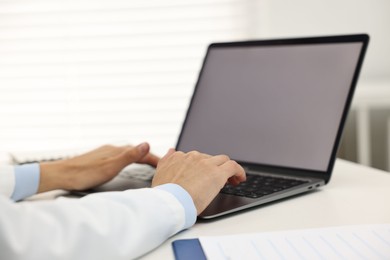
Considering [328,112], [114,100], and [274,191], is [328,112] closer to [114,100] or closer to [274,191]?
[274,191]

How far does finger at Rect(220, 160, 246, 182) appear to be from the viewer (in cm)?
76

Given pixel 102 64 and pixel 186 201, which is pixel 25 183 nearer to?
pixel 186 201

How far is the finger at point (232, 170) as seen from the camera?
30.0 inches

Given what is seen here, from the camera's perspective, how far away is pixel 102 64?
2.15 metres

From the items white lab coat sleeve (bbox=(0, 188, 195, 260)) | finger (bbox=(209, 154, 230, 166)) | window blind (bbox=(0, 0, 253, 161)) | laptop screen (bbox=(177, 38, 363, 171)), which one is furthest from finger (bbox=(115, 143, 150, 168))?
window blind (bbox=(0, 0, 253, 161))

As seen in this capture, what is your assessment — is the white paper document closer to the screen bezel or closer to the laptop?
the laptop

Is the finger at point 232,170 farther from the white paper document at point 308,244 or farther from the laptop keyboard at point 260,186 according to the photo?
the white paper document at point 308,244

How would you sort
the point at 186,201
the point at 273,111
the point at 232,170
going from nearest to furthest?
the point at 186,201
the point at 232,170
the point at 273,111

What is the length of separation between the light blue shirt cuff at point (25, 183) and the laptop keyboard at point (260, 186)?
13.4 inches

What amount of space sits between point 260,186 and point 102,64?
141 cm

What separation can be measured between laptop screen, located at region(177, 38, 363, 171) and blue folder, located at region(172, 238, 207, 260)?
1.19ft

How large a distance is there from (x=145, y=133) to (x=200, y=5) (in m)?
0.51

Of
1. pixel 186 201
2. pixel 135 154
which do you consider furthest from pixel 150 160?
pixel 186 201

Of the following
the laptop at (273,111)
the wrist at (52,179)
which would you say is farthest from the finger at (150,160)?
the wrist at (52,179)
